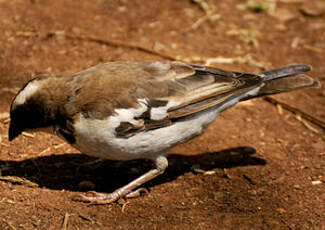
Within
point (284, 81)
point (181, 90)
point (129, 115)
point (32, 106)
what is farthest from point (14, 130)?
point (284, 81)

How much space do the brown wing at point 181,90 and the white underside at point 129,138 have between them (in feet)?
0.25

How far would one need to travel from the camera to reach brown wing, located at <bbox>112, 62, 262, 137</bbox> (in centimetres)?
555

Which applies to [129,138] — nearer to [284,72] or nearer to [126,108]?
[126,108]

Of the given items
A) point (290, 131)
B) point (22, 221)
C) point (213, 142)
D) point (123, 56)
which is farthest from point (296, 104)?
point (22, 221)

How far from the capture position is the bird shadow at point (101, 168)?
6.02m

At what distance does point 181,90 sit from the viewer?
5.76 metres

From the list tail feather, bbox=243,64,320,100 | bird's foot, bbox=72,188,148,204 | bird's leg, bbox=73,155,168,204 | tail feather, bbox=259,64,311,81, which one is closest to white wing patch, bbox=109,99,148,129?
bird's leg, bbox=73,155,168,204

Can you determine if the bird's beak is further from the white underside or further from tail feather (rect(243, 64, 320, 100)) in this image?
tail feather (rect(243, 64, 320, 100))

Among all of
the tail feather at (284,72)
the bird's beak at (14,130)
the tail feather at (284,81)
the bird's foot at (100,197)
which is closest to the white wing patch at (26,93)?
the bird's beak at (14,130)

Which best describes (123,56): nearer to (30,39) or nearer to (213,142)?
(30,39)

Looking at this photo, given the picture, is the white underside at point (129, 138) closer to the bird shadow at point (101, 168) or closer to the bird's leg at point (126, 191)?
the bird's leg at point (126, 191)

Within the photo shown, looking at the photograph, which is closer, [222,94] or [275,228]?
[275,228]

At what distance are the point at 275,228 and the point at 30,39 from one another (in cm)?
570

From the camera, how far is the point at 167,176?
20.7 feet
